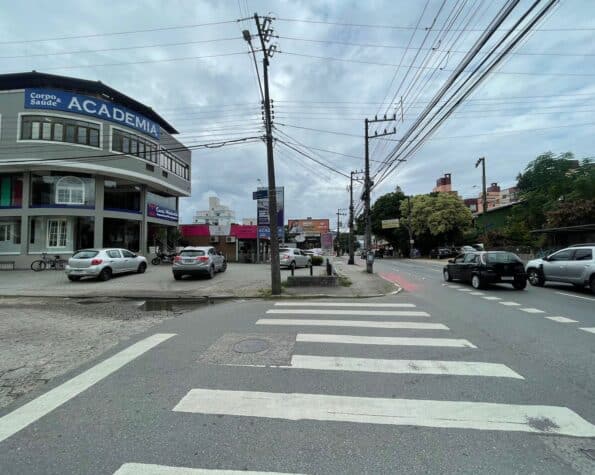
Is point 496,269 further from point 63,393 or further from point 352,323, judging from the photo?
point 63,393

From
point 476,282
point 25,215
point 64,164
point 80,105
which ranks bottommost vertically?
point 476,282

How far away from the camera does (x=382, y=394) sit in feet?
12.8

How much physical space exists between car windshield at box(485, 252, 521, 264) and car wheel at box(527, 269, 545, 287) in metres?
2.27

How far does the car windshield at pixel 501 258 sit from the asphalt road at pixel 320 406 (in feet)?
21.2

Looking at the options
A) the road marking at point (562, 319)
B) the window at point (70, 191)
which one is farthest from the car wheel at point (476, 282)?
the window at point (70, 191)

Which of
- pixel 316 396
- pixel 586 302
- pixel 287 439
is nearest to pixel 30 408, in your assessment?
pixel 287 439

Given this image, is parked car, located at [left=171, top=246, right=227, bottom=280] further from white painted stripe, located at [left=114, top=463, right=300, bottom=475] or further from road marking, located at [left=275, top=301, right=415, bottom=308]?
white painted stripe, located at [left=114, top=463, right=300, bottom=475]

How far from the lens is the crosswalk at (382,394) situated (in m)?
3.27

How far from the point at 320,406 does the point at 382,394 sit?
805 millimetres

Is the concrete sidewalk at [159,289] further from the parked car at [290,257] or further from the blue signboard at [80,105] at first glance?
the blue signboard at [80,105]

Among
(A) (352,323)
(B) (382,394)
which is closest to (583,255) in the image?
(A) (352,323)

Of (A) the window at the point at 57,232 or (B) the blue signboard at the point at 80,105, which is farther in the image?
(A) the window at the point at 57,232

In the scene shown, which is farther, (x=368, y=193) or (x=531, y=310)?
(x=368, y=193)

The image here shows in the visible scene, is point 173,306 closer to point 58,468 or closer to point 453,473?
point 58,468
